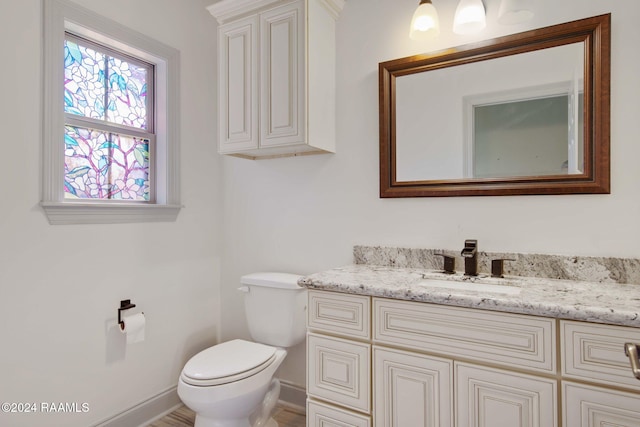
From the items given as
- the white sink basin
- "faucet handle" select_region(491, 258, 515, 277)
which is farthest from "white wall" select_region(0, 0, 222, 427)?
"faucet handle" select_region(491, 258, 515, 277)

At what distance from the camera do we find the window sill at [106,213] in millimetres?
1643

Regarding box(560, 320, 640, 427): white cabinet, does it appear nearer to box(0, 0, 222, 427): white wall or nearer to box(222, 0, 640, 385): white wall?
box(222, 0, 640, 385): white wall

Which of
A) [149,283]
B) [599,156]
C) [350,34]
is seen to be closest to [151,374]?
[149,283]

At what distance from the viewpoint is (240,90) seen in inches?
77.2

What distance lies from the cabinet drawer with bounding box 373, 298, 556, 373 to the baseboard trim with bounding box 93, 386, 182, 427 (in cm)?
150

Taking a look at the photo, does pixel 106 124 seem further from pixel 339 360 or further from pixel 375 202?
pixel 339 360

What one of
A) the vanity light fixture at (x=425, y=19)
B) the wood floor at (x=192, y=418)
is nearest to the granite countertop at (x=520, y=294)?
the wood floor at (x=192, y=418)

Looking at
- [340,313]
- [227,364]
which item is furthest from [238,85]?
[227,364]

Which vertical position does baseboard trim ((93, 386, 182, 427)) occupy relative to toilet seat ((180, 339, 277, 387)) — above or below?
below

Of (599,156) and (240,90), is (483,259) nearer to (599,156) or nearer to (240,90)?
(599,156)

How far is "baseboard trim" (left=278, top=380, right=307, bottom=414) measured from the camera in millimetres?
2178

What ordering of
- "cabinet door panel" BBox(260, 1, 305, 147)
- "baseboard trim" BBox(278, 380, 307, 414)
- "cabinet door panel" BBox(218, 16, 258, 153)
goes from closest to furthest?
"cabinet door panel" BBox(260, 1, 305, 147) < "cabinet door panel" BBox(218, 16, 258, 153) < "baseboard trim" BBox(278, 380, 307, 414)

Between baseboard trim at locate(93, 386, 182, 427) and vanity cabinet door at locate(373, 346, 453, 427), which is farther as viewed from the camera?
baseboard trim at locate(93, 386, 182, 427)

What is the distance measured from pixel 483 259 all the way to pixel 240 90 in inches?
59.4
